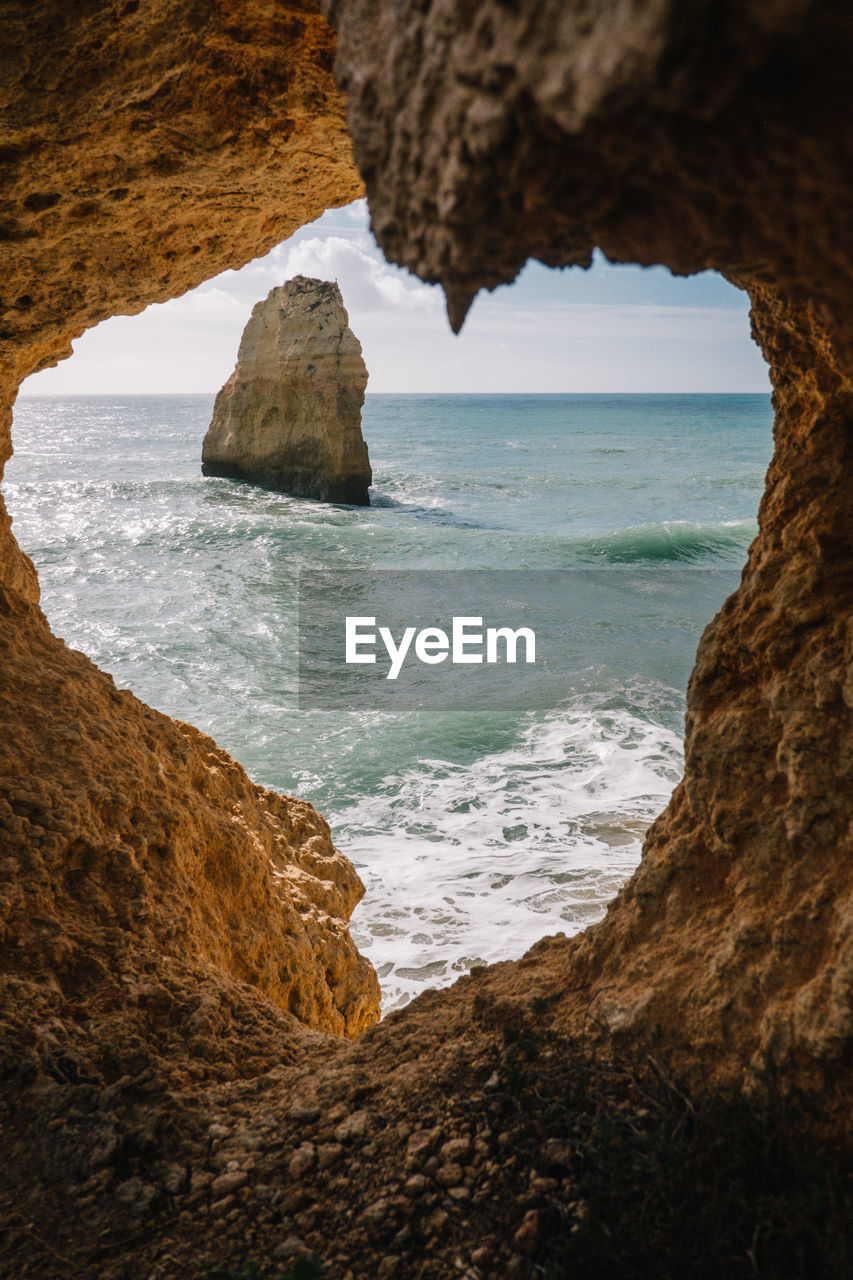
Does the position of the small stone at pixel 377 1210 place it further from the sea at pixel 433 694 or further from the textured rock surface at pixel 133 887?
the sea at pixel 433 694

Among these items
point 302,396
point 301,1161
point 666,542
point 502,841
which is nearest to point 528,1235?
point 301,1161

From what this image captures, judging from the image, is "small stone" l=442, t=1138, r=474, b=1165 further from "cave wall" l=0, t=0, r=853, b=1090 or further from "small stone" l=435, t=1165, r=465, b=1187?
"cave wall" l=0, t=0, r=853, b=1090

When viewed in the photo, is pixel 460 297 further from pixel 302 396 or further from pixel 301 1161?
pixel 302 396

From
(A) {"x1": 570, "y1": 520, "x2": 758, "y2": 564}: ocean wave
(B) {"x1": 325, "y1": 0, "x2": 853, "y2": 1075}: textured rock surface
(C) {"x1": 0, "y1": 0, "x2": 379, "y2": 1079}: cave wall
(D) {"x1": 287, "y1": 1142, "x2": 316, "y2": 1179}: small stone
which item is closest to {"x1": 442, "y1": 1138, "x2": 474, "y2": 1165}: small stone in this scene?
(D) {"x1": 287, "y1": 1142, "x2": 316, "y2": 1179}: small stone

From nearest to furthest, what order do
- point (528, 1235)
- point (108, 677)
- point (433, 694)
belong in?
point (528, 1235) < point (108, 677) < point (433, 694)

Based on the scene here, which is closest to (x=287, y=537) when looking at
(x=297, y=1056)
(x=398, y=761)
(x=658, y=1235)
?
(x=398, y=761)

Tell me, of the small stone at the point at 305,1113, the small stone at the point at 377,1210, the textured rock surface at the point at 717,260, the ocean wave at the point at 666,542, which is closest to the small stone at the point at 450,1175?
the small stone at the point at 377,1210

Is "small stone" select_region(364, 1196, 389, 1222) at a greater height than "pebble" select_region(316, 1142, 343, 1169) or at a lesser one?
greater
